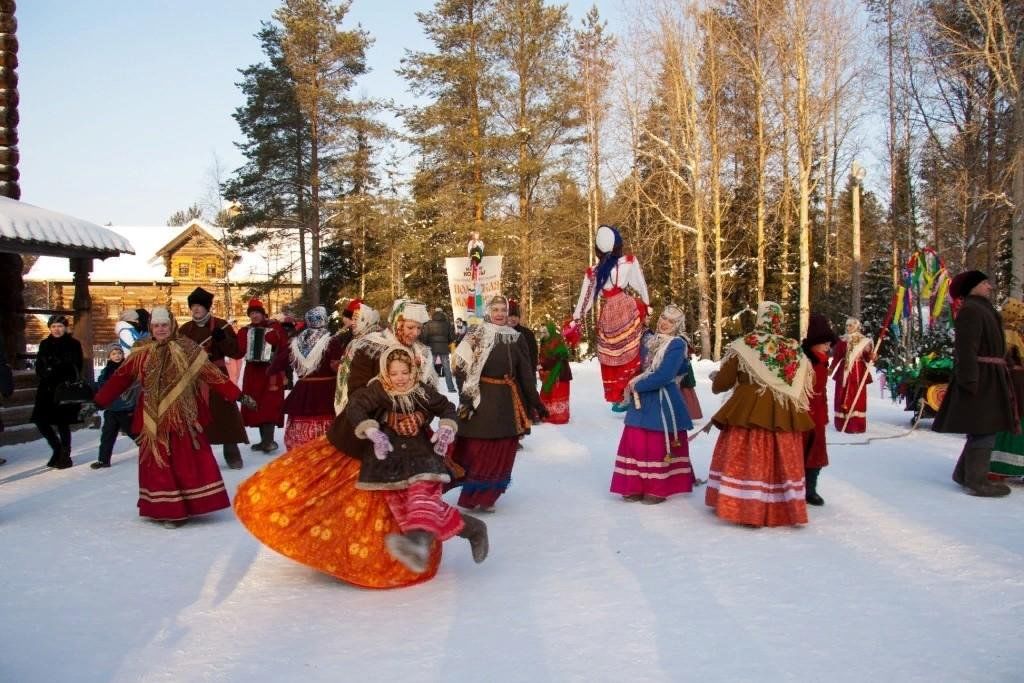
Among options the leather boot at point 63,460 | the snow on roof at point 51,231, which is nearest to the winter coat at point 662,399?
the leather boot at point 63,460

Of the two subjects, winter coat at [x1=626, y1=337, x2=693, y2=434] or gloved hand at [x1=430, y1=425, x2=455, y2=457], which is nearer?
gloved hand at [x1=430, y1=425, x2=455, y2=457]

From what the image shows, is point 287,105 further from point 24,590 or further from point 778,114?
point 24,590

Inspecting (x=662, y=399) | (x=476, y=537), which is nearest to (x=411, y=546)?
(x=476, y=537)

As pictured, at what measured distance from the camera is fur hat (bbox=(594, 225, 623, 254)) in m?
9.95

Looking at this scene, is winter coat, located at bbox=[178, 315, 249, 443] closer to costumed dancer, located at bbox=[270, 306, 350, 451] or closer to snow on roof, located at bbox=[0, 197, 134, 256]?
costumed dancer, located at bbox=[270, 306, 350, 451]

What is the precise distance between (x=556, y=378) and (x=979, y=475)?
6.48 m

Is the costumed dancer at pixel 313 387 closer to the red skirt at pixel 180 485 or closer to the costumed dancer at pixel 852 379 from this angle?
the red skirt at pixel 180 485

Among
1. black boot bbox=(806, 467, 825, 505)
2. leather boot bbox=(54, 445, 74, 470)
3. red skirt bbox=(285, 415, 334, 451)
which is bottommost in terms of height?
leather boot bbox=(54, 445, 74, 470)

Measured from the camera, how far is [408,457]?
475cm

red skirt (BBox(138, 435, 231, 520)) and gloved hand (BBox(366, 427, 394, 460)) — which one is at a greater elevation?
gloved hand (BBox(366, 427, 394, 460))

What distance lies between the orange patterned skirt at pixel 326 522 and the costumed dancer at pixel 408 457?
134 mm

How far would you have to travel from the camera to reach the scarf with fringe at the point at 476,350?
6648 mm

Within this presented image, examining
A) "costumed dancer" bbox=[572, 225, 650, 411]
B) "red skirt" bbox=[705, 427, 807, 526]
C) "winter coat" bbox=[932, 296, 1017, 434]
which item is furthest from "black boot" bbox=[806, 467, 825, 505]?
"costumed dancer" bbox=[572, 225, 650, 411]

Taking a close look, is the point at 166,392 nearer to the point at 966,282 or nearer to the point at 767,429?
the point at 767,429
